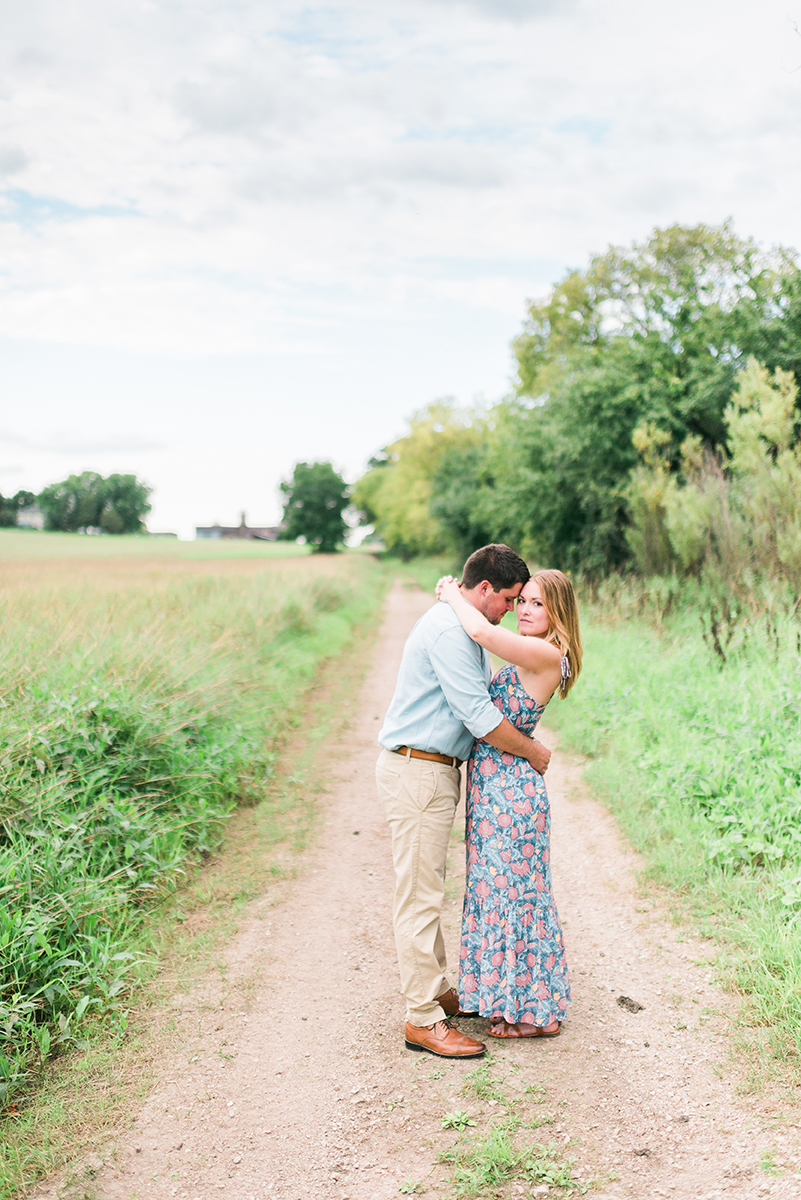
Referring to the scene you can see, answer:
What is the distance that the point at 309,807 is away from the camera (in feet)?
21.3

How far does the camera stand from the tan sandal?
11.4ft

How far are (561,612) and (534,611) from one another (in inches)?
4.9

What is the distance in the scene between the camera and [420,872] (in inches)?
134

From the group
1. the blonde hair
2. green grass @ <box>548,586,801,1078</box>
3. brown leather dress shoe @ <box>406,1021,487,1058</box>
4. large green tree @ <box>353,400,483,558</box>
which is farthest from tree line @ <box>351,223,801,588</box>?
large green tree @ <box>353,400,483,558</box>

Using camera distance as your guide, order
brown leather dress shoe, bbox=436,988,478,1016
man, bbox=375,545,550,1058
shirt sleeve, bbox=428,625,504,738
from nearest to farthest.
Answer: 1. shirt sleeve, bbox=428,625,504,738
2. man, bbox=375,545,550,1058
3. brown leather dress shoe, bbox=436,988,478,1016

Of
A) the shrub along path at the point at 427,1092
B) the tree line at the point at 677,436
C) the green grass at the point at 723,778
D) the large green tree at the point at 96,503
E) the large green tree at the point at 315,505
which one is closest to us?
the shrub along path at the point at 427,1092

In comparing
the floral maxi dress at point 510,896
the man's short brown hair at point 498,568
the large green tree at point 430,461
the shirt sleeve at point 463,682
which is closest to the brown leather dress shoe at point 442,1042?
the floral maxi dress at point 510,896

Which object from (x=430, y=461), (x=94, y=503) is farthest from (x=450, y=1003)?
(x=430, y=461)

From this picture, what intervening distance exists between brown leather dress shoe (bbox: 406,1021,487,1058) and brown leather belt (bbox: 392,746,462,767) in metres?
1.15

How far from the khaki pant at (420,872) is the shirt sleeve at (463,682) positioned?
13.1 inches

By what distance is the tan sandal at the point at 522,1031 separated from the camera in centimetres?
346

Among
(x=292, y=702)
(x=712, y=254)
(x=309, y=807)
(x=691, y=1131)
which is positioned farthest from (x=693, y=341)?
(x=691, y=1131)

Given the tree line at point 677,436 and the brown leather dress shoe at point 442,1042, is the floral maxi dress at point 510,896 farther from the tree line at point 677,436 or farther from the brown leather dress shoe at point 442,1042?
the tree line at point 677,436

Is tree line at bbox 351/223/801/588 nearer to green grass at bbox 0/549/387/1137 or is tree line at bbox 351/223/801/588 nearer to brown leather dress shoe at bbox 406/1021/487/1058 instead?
green grass at bbox 0/549/387/1137
